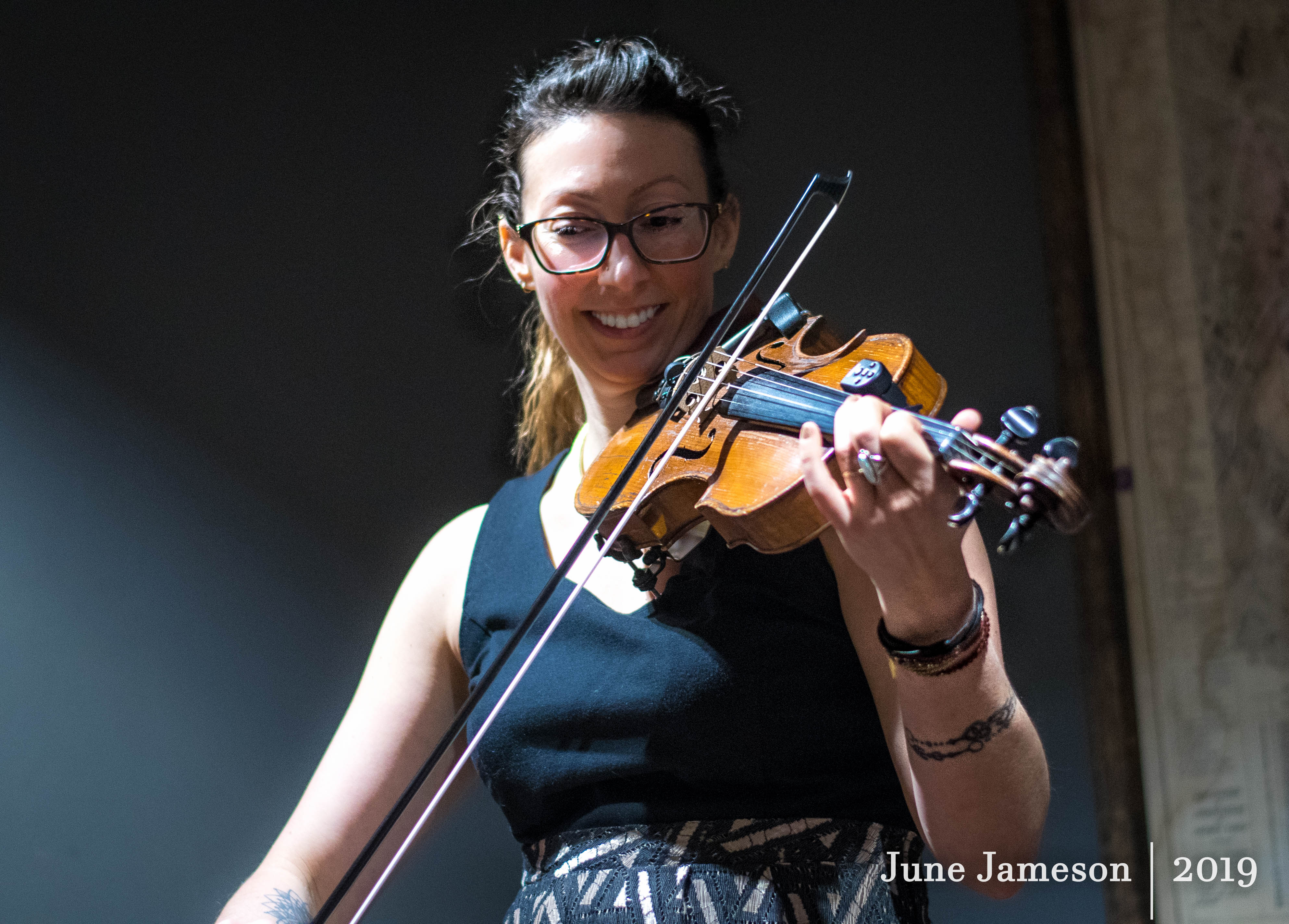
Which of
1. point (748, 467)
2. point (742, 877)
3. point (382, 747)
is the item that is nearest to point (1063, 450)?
point (748, 467)

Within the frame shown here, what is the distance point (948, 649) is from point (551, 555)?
0.53m

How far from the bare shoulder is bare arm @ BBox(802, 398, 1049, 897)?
1.92 feet

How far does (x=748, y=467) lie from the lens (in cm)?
80

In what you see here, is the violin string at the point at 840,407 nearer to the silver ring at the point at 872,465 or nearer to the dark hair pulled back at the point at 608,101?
the silver ring at the point at 872,465

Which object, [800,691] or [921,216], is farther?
[921,216]

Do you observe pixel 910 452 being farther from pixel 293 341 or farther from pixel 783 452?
pixel 293 341

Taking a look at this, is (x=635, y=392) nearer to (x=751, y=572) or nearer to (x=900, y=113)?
(x=751, y=572)

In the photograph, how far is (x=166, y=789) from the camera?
1.36 metres

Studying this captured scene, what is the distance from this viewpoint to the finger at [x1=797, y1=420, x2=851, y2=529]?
0.68m

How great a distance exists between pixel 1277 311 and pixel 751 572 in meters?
1.07

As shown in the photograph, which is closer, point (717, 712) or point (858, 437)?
point (858, 437)

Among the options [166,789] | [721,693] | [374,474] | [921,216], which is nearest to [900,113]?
[921,216]

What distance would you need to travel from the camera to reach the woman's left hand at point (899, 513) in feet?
2.14

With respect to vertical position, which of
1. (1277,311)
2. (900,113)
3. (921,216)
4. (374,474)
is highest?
(900,113)
